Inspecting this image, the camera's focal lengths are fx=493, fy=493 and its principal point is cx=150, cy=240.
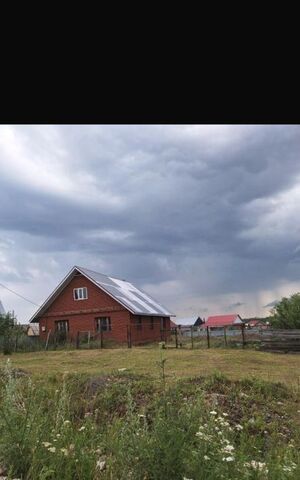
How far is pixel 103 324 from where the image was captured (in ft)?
94.6

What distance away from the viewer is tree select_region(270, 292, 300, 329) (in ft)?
79.6

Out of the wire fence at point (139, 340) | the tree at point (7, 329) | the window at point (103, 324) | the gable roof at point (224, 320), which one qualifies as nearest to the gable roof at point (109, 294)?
the wire fence at point (139, 340)

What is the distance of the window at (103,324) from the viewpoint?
93.8ft

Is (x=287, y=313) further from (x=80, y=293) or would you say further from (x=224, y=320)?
(x=224, y=320)

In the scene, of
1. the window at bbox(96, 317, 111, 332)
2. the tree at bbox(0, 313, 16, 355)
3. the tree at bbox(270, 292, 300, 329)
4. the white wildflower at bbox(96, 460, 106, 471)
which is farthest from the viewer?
the window at bbox(96, 317, 111, 332)

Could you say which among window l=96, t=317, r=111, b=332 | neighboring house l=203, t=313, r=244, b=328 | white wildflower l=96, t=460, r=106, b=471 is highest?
neighboring house l=203, t=313, r=244, b=328

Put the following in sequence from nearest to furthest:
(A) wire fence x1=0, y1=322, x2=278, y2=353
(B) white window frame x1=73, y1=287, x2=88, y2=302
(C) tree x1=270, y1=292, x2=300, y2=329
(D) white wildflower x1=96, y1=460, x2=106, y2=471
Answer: (D) white wildflower x1=96, y1=460, x2=106, y2=471, (A) wire fence x1=0, y1=322, x2=278, y2=353, (C) tree x1=270, y1=292, x2=300, y2=329, (B) white window frame x1=73, y1=287, x2=88, y2=302

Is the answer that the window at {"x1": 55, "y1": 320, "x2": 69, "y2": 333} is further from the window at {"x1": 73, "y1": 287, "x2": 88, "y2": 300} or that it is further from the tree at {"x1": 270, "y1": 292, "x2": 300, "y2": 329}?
the tree at {"x1": 270, "y1": 292, "x2": 300, "y2": 329}

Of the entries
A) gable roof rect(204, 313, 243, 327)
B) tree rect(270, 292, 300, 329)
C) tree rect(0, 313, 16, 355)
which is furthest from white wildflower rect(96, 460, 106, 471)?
gable roof rect(204, 313, 243, 327)

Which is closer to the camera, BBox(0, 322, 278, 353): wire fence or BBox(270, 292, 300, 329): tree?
BBox(0, 322, 278, 353): wire fence
